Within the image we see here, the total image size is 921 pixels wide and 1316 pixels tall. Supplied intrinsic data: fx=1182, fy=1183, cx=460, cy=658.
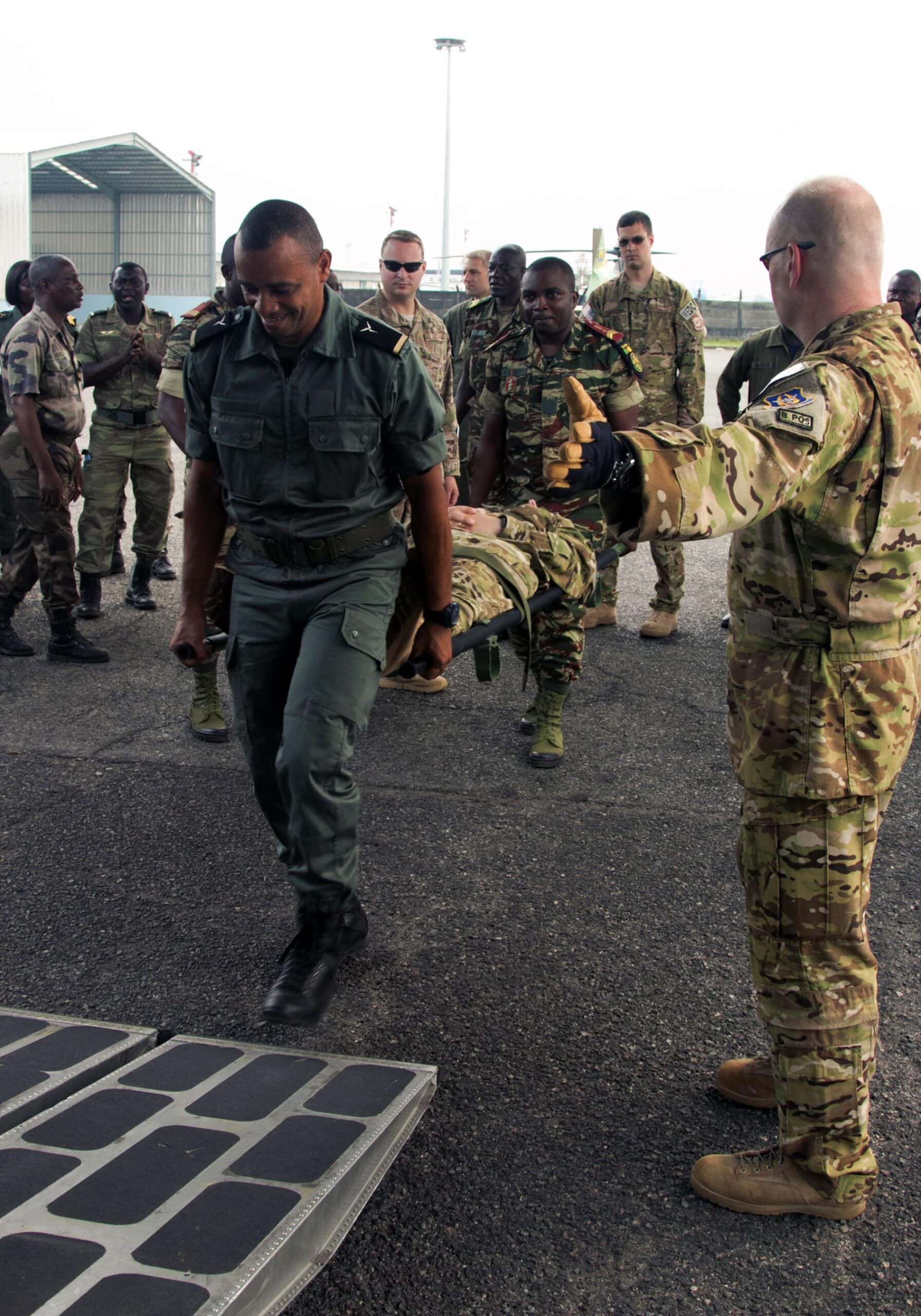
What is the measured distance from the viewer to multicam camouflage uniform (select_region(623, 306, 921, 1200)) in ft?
6.92

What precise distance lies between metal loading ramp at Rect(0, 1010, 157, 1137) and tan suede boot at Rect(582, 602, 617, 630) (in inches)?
191

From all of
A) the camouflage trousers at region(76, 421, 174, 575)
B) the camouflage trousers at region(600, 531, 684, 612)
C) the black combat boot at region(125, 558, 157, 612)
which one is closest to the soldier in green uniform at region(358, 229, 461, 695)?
the camouflage trousers at region(600, 531, 684, 612)

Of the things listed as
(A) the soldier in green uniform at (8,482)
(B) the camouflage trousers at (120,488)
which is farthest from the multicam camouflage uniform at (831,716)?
(A) the soldier in green uniform at (8,482)

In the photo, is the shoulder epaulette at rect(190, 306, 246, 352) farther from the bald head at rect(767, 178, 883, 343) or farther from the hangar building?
the hangar building

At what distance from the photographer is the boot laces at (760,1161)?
241cm

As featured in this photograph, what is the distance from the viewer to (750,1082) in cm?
274

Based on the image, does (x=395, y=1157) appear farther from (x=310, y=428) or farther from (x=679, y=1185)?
(x=310, y=428)

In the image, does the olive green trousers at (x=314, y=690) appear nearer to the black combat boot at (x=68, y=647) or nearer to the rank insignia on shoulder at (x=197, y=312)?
the rank insignia on shoulder at (x=197, y=312)

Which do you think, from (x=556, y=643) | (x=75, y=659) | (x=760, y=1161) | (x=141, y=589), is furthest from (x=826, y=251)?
(x=141, y=589)

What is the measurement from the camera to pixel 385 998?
321 cm

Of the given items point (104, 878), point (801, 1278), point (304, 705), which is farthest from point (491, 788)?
point (801, 1278)

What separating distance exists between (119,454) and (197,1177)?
19.2ft

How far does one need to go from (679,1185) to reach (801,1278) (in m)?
0.33

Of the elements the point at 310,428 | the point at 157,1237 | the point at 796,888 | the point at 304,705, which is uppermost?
the point at 310,428
